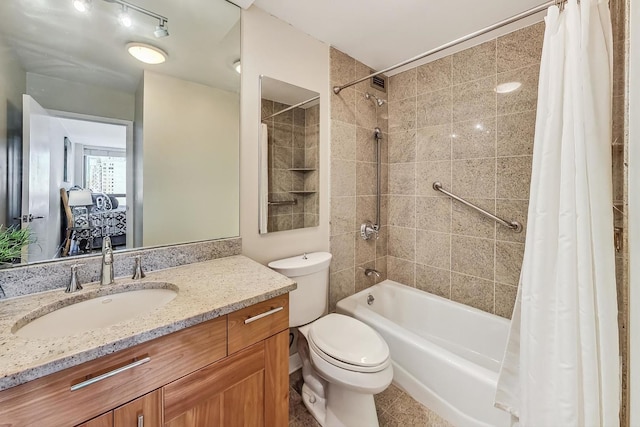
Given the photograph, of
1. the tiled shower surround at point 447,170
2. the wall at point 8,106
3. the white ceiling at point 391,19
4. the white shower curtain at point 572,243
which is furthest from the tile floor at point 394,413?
the white ceiling at point 391,19

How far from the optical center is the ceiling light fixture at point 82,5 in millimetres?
1015

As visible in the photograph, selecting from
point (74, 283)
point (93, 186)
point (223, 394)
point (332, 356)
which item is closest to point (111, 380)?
point (223, 394)

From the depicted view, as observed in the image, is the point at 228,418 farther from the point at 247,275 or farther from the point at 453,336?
the point at 453,336

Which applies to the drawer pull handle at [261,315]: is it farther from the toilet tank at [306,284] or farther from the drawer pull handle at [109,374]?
the toilet tank at [306,284]

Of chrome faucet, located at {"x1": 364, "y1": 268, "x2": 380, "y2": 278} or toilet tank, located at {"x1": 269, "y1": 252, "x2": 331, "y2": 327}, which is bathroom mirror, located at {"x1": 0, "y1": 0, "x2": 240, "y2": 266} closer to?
toilet tank, located at {"x1": 269, "y1": 252, "x2": 331, "y2": 327}

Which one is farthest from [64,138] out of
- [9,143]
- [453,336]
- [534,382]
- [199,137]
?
[453,336]

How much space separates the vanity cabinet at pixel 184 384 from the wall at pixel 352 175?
1.02 metres

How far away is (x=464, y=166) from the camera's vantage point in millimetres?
1873

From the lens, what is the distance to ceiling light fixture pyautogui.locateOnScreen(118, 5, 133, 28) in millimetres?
1110

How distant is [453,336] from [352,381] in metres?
1.07

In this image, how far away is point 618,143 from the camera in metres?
0.98

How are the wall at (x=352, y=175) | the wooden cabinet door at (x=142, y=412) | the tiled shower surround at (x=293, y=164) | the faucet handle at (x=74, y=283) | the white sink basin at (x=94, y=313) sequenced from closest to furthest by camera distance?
1. the wooden cabinet door at (x=142, y=412)
2. the white sink basin at (x=94, y=313)
3. the faucet handle at (x=74, y=283)
4. the tiled shower surround at (x=293, y=164)
5. the wall at (x=352, y=175)

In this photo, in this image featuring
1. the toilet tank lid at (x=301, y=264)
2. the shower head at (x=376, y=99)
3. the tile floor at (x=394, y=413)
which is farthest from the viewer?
the shower head at (x=376, y=99)

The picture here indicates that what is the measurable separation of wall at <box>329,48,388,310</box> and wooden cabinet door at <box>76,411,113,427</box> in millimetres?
1435
